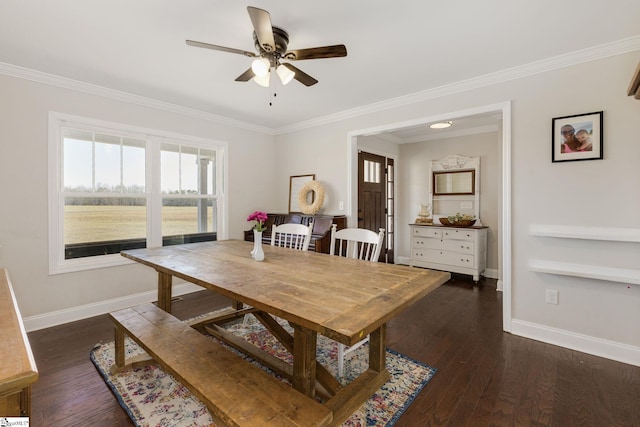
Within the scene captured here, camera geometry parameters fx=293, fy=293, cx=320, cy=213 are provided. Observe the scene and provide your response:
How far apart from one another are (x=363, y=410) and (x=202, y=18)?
2.73 meters

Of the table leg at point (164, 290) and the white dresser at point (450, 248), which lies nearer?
the table leg at point (164, 290)

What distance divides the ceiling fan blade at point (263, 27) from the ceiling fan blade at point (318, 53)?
14 centimetres

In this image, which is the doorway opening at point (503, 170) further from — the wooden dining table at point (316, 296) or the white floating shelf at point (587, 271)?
the wooden dining table at point (316, 296)

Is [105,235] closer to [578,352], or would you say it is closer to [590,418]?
[590,418]

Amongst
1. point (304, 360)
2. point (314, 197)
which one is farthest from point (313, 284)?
point (314, 197)

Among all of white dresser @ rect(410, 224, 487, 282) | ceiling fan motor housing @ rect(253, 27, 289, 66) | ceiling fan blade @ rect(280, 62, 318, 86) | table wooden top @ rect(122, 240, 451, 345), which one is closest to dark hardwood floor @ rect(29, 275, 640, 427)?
table wooden top @ rect(122, 240, 451, 345)

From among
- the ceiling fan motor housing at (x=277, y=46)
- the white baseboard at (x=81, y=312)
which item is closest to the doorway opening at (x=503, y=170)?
the ceiling fan motor housing at (x=277, y=46)

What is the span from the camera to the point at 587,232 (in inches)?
95.2

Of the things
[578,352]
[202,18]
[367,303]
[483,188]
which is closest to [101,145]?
[202,18]

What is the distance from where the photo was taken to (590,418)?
1680mm

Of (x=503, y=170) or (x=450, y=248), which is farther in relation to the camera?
(x=450, y=248)

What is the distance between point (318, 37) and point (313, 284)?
5.97ft

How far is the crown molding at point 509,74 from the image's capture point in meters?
2.29

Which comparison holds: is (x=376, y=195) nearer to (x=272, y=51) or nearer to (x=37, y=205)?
(x=272, y=51)
